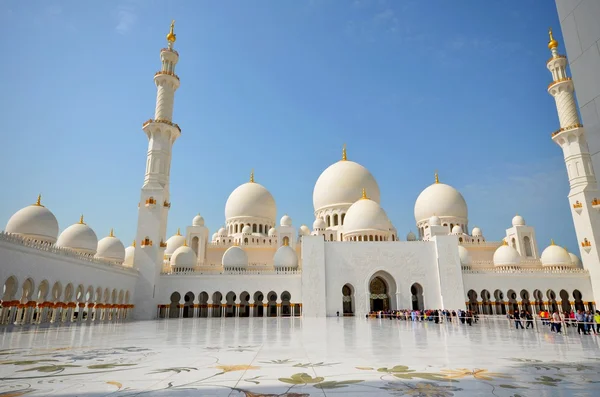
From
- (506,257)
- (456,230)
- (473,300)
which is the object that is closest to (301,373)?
(473,300)

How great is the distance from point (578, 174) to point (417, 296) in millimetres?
13925

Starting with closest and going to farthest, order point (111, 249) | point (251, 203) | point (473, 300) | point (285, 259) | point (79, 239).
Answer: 1. point (79, 239)
2. point (285, 259)
3. point (111, 249)
4. point (473, 300)
5. point (251, 203)

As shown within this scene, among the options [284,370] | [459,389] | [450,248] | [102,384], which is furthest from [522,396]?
[450,248]

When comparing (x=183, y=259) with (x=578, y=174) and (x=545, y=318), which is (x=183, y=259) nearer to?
(x=545, y=318)

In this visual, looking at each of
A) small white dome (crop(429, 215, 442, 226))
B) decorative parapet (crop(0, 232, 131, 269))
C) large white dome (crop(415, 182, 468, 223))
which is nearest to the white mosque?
small white dome (crop(429, 215, 442, 226))

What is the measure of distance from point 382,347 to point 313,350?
1275mm

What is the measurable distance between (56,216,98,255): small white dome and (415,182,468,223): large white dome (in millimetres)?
26916

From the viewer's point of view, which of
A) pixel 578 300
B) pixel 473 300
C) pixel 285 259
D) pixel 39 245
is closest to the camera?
pixel 39 245

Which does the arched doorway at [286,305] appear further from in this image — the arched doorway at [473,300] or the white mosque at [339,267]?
the arched doorway at [473,300]

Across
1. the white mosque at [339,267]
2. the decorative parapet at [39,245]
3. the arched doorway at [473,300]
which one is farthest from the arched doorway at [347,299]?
the decorative parapet at [39,245]

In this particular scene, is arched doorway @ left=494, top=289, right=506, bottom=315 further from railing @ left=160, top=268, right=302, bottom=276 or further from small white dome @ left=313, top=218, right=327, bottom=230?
railing @ left=160, top=268, right=302, bottom=276

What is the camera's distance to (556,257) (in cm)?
2830

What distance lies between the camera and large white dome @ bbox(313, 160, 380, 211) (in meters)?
32.5

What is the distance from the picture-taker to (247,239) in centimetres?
3200
